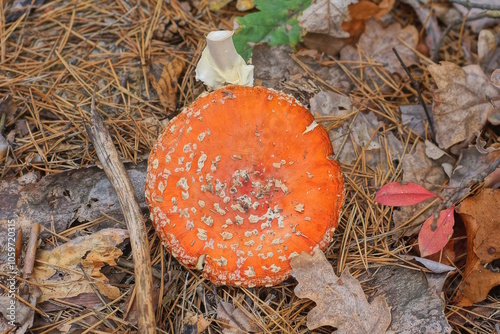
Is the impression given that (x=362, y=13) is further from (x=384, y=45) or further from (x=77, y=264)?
(x=77, y=264)

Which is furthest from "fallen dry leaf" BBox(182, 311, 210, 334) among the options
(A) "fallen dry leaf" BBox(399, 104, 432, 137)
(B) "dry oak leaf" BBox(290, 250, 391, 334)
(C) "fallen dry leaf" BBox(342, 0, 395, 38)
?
(C) "fallen dry leaf" BBox(342, 0, 395, 38)

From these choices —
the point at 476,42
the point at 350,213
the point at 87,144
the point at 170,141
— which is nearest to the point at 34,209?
the point at 87,144

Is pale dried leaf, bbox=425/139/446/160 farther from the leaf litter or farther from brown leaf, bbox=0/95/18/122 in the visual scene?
brown leaf, bbox=0/95/18/122

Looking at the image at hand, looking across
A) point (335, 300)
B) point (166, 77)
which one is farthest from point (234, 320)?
point (166, 77)

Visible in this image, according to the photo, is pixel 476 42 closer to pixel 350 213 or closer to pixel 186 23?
pixel 350 213

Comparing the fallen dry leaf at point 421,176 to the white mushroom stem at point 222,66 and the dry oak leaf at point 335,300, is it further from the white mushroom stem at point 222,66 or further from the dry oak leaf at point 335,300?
the white mushroom stem at point 222,66
